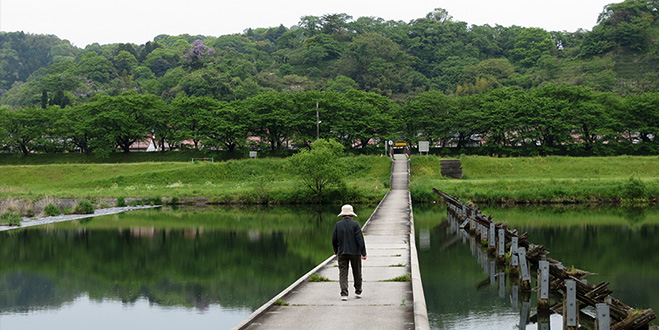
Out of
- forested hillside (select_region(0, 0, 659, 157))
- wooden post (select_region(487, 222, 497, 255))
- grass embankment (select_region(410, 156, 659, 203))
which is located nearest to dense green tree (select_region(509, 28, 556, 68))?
forested hillside (select_region(0, 0, 659, 157))

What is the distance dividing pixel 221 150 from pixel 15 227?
38336 millimetres

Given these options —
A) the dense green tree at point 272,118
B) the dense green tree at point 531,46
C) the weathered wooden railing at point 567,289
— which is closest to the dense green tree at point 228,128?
the dense green tree at point 272,118

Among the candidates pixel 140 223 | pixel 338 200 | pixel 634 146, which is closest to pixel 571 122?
pixel 634 146

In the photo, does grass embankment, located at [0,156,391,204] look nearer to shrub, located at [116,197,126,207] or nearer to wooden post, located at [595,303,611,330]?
shrub, located at [116,197,126,207]

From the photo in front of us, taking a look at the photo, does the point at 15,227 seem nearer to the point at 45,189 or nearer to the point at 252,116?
the point at 45,189

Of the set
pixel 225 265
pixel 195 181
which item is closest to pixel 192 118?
pixel 195 181

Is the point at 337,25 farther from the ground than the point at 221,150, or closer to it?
farther from the ground

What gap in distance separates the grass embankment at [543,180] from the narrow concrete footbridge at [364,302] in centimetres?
2792

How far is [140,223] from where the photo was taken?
3822 centimetres

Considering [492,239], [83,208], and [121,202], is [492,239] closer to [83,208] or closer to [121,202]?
[83,208]

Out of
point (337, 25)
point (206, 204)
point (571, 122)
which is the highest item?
point (337, 25)

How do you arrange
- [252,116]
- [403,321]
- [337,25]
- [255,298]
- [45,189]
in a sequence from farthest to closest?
1. [337,25]
2. [252,116]
3. [45,189]
4. [255,298]
5. [403,321]

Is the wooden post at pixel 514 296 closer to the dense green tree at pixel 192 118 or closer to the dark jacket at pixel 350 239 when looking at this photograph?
the dark jacket at pixel 350 239

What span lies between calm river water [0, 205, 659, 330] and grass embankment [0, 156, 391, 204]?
361 inches
